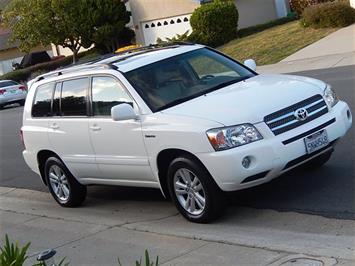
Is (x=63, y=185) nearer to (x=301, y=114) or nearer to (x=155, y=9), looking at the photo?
(x=301, y=114)

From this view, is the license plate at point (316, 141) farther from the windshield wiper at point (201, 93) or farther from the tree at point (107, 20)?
the tree at point (107, 20)

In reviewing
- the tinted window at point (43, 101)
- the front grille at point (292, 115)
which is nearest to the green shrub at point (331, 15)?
the tinted window at point (43, 101)

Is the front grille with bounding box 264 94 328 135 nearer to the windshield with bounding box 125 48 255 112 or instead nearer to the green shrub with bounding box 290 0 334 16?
the windshield with bounding box 125 48 255 112

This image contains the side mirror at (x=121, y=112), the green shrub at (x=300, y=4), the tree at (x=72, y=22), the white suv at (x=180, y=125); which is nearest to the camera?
the white suv at (x=180, y=125)

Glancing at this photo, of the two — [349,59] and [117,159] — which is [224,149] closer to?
[117,159]

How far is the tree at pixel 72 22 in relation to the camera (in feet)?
118

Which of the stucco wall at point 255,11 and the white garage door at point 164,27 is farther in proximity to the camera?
the white garage door at point 164,27

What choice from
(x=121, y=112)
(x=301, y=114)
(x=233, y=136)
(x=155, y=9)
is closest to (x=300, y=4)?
(x=155, y=9)

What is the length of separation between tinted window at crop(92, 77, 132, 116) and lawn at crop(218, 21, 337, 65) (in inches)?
600

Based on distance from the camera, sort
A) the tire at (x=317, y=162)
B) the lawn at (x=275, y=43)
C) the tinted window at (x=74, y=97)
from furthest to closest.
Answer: the lawn at (x=275, y=43) → the tinted window at (x=74, y=97) → the tire at (x=317, y=162)

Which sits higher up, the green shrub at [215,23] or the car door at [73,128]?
the car door at [73,128]

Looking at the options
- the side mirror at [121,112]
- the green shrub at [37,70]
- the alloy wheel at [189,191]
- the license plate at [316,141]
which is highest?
the side mirror at [121,112]

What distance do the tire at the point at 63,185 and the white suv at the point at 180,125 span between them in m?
0.02

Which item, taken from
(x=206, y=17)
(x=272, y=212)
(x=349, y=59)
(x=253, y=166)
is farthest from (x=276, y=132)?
(x=206, y=17)
